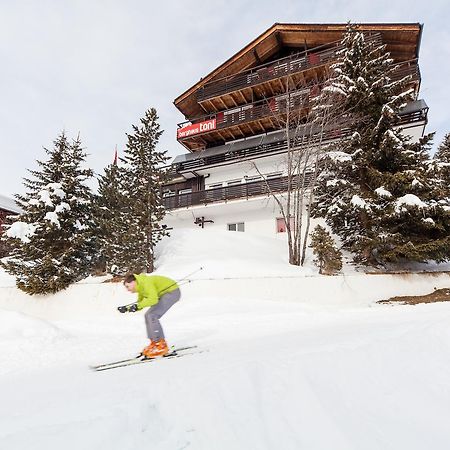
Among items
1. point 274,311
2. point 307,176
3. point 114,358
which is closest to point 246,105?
point 307,176

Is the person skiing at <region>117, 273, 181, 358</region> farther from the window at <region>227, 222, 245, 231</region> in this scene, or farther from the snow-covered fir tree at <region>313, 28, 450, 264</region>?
the window at <region>227, 222, 245, 231</region>

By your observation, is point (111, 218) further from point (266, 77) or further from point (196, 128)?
point (266, 77)

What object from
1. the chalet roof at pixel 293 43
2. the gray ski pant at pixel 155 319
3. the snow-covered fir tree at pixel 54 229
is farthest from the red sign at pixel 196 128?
the gray ski pant at pixel 155 319

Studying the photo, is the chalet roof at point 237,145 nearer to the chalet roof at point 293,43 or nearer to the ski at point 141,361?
the chalet roof at point 293,43

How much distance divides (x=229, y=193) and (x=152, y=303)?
644 inches

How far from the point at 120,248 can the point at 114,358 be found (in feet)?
32.3

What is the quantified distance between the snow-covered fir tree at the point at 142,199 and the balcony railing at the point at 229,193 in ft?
17.3

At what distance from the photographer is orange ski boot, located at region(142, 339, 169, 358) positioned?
504 cm

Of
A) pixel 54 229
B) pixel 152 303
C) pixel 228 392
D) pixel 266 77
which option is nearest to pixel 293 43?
pixel 266 77

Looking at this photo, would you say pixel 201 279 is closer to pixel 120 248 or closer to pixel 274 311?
pixel 274 311

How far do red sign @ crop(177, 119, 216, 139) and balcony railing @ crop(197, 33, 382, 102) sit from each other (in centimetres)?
221

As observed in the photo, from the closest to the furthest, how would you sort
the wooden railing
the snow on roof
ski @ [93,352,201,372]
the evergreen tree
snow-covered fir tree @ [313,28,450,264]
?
1. ski @ [93,352,201,372]
2. snow-covered fir tree @ [313,28,450,264]
3. the evergreen tree
4. the wooden railing
5. the snow on roof

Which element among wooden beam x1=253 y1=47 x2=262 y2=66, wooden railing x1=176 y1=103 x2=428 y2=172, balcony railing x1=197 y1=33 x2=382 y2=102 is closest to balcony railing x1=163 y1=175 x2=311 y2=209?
wooden railing x1=176 y1=103 x2=428 y2=172

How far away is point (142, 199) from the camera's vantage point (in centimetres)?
1541
